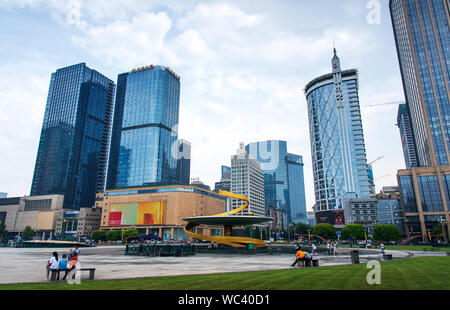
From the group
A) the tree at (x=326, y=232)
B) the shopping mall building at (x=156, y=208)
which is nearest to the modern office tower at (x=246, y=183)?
the shopping mall building at (x=156, y=208)

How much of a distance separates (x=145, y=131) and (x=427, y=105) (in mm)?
138859

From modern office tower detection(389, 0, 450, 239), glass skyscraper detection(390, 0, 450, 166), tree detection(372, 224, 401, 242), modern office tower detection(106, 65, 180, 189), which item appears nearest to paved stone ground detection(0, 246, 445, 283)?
tree detection(372, 224, 401, 242)

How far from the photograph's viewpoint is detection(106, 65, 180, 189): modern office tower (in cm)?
15850

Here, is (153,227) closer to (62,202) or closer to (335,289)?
(62,202)

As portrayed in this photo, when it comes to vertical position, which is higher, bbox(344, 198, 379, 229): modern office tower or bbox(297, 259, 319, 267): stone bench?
bbox(344, 198, 379, 229): modern office tower

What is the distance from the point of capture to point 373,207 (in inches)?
5541

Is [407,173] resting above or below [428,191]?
above

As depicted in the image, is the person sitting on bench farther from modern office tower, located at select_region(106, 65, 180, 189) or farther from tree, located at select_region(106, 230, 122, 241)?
modern office tower, located at select_region(106, 65, 180, 189)

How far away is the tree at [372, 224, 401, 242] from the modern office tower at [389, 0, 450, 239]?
3384 cm

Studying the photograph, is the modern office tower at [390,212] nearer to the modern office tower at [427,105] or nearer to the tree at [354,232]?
the modern office tower at [427,105]

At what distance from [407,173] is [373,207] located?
41.5 meters

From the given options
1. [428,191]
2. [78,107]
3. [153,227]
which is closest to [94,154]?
[78,107]

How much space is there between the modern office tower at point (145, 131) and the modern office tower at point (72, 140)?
25038 mm

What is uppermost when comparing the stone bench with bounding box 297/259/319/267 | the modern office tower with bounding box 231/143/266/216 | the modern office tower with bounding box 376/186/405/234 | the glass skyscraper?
the glass skyscraper
